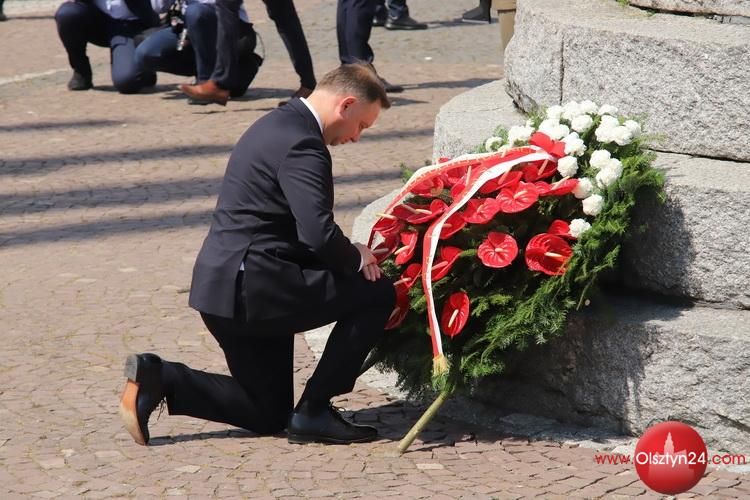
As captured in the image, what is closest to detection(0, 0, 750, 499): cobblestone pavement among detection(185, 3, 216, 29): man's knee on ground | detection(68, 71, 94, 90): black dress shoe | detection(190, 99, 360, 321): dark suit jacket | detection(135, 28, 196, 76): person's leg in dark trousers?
detection(68, 71, 94, 90): black dress shoe

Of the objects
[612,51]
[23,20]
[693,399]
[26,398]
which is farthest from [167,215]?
[23,20]

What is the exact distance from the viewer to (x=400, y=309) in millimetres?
4430

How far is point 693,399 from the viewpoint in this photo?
4.19m

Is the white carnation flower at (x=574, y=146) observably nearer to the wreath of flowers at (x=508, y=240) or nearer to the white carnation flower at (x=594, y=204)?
the wreath of flowers at (x=508, y=240)

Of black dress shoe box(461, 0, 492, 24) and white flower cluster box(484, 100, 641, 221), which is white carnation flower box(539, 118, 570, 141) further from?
black dress shoe box(461, 0, 492, 24)

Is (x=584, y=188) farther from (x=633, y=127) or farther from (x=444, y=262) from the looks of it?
(x=444, y=262)

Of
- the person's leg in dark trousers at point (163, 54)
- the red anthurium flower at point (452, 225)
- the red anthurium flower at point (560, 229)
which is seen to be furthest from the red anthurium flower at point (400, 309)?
the person's leg in dark trousers at point (163, 54)

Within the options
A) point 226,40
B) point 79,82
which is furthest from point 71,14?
point 226,40

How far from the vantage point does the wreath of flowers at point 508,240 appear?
13.7 feet

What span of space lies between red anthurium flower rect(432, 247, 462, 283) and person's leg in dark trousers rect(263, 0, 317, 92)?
5276mm

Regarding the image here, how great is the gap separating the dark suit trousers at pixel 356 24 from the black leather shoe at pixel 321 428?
5.41 metres

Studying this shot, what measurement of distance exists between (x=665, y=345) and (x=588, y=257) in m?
0.36

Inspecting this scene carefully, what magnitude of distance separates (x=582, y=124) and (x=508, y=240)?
0.49m

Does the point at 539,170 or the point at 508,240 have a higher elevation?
the point at 539,170
